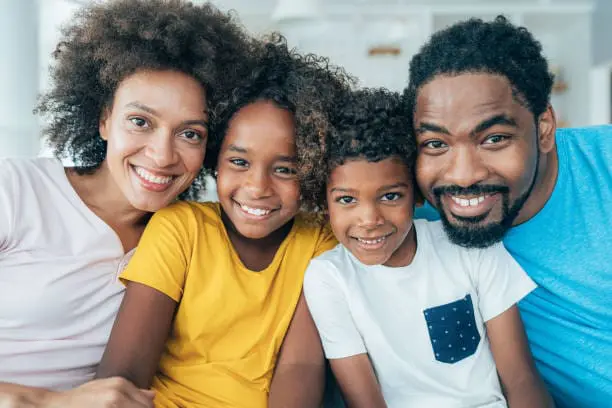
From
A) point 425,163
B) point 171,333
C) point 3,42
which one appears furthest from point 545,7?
point 171,333

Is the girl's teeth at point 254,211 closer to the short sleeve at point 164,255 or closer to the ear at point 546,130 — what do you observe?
the short sleeve at point 164,255

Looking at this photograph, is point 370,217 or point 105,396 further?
point 370,217

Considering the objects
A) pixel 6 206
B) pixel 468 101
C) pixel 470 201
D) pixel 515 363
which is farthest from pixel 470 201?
pixel 6 206

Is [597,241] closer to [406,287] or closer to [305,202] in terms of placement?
[406,287]

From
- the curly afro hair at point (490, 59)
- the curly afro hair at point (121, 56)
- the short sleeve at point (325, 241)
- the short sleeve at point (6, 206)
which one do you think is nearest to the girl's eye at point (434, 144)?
the curly afro hair at point (490, 59)

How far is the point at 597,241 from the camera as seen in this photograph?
4.65 ft

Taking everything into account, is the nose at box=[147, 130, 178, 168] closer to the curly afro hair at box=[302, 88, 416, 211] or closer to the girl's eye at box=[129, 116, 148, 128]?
the girl's eye at box=[129, 116, 148, 128]

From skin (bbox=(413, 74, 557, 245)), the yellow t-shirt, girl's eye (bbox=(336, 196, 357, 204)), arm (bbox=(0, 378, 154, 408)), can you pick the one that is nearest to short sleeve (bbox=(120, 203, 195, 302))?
the yellow t-shirt

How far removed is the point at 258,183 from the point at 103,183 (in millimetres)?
391

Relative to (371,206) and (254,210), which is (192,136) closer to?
(254,210)

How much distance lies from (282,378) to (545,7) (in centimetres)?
510

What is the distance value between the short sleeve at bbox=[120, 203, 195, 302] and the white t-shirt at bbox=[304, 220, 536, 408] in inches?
10.9

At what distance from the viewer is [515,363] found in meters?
1.34

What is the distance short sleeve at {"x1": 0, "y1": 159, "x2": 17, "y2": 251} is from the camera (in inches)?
51.2
